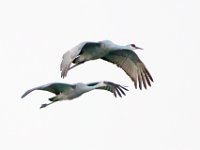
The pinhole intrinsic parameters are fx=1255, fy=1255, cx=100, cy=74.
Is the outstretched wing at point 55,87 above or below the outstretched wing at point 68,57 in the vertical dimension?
below

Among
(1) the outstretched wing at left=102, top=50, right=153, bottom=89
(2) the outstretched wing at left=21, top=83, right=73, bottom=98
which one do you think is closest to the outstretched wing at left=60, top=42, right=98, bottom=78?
(2) the outstretched wing at left=21, top=83, right=73, bottom=98

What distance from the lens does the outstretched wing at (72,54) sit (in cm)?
3509

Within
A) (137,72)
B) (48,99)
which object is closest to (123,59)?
(137,72)

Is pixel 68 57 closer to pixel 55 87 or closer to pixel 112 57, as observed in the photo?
pixel 55 87

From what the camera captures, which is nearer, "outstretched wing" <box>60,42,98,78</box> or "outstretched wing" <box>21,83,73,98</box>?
"outstretched wing" <box>60,42,98,78</box>

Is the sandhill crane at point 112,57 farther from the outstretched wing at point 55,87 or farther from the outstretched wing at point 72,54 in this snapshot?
the outstretched wing at point 55,87

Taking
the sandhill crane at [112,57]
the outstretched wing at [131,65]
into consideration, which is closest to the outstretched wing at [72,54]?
the sandhill crane at [112,57]

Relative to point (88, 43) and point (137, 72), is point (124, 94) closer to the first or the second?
point (137, 72)

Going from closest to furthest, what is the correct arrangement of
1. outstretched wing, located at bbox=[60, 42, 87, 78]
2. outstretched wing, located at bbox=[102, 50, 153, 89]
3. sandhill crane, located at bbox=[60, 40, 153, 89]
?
1. outstretched wing, located at bbox=[60, 42, 87, 78]
2. sandhill crane, located at bbox=[60, 40, 153, 89]
3. outstretched wing, located at bbox=[102, 50, 153, 89]

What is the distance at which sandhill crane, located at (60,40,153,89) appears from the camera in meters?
35.9

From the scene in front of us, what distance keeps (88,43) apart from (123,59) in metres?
2.81

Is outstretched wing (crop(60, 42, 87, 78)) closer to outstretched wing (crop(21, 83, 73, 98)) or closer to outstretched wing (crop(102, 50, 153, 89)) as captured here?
outstretched wing (crop(21, 83, 73, 98))

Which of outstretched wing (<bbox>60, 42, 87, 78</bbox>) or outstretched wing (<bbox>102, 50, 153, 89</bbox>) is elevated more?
outstretched wing (<bbox>60, 42, 87, 78</bbox>)

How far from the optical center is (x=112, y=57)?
39406 mm
